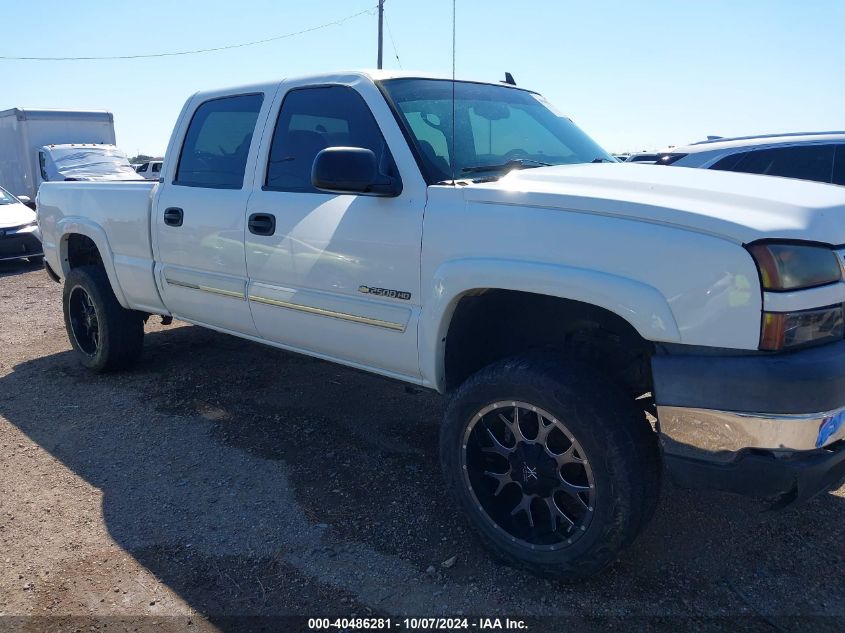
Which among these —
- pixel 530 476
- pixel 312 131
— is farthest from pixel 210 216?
pixel 530 476

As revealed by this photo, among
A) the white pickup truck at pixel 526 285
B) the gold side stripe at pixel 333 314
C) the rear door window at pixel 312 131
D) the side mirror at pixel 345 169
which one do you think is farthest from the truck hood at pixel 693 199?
the rear door window at pixel 312 131

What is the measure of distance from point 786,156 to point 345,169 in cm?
449

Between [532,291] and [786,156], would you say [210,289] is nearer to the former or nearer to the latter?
[532,291]

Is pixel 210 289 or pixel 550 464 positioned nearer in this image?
pixel 550 464

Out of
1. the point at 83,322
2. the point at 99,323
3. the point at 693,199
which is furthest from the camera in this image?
the point at 83,322

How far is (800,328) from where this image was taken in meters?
2.23

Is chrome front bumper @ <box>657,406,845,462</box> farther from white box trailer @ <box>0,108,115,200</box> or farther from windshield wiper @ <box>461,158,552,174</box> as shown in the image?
white box trailer @ <box>0,108,115,200</box>

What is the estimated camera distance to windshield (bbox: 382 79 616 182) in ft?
10.6

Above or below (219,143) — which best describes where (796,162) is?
below

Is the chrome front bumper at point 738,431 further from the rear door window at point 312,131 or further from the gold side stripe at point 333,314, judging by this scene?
the rear door window at point 312,131

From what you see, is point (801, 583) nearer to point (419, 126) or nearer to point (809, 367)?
point (809, 367)

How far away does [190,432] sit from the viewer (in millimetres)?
4328

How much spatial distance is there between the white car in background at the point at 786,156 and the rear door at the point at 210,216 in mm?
3598

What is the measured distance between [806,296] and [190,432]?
3.47 m
